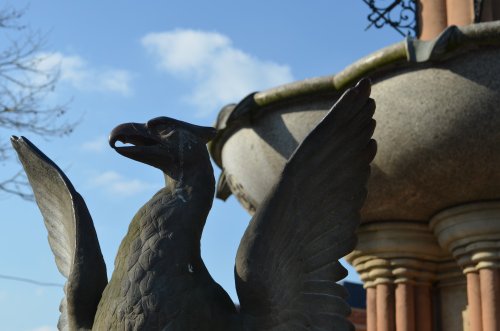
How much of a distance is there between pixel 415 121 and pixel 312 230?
2007mm

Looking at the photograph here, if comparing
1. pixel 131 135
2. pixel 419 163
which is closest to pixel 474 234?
pixel 419 163

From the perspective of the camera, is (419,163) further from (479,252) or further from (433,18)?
(433,18)

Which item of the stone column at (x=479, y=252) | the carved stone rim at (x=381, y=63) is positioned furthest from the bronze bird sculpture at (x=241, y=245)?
the stone column at (x=479, y=252)

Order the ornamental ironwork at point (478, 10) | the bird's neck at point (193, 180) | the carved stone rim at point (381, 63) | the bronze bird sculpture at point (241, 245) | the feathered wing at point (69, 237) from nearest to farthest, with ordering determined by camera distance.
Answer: the bronze bird sculpture at point (241, 245)
the bird's neck at point (193, 180)
the feathered wing at point (69, 237)
the carved stone rim at point (381, 63)
the ornamental ironwork at point (478, 10)

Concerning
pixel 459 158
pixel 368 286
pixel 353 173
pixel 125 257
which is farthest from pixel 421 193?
pixel 125 257

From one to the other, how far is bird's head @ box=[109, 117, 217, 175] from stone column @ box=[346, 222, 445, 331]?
2.76m

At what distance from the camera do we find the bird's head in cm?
331

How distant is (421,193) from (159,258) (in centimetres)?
260

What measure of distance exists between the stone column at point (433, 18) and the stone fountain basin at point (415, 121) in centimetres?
144

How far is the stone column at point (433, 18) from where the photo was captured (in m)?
6.67

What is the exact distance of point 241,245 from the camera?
10.4 ft

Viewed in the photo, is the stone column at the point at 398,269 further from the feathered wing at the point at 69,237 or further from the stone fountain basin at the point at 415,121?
the feathered wing at the point at 69,237

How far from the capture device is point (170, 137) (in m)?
3.33

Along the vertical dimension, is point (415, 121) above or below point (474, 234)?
above
